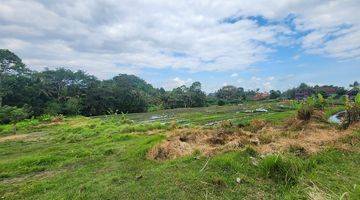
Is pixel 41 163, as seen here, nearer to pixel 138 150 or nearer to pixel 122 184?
pixel 138 150

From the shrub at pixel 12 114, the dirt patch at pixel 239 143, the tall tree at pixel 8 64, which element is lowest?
the dirt patch at pixel 239 143

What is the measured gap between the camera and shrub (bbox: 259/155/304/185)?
6207mm

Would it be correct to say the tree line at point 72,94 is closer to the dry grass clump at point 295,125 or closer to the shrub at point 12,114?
the shrub at point 12,114

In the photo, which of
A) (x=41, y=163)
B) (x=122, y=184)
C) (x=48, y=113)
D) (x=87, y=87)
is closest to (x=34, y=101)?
(x=48, y=113)

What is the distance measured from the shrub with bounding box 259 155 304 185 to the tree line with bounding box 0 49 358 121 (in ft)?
111

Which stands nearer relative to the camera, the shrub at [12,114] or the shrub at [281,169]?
the shrub at [281,169]

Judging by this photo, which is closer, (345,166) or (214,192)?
(214,192)

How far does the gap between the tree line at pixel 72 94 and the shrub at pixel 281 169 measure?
33.7m

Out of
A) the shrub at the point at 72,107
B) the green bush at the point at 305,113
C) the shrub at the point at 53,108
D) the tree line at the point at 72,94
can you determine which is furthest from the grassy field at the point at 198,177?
the shrub at the point at 72,107

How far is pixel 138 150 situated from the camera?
9.56 m

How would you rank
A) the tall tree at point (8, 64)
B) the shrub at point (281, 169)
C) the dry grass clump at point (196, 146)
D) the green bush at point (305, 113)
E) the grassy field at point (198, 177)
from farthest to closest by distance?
the tall tree at point (8, 64)
the green bush at point (305, 113)
the dry grass clump at point (196, 146)
the shrub at point (281, 169)
the grassy field at point (198, 177)

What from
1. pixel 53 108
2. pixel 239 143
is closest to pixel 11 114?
pixel 53 108

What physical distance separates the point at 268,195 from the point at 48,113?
39.2m

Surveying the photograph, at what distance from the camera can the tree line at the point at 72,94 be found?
4031cm
